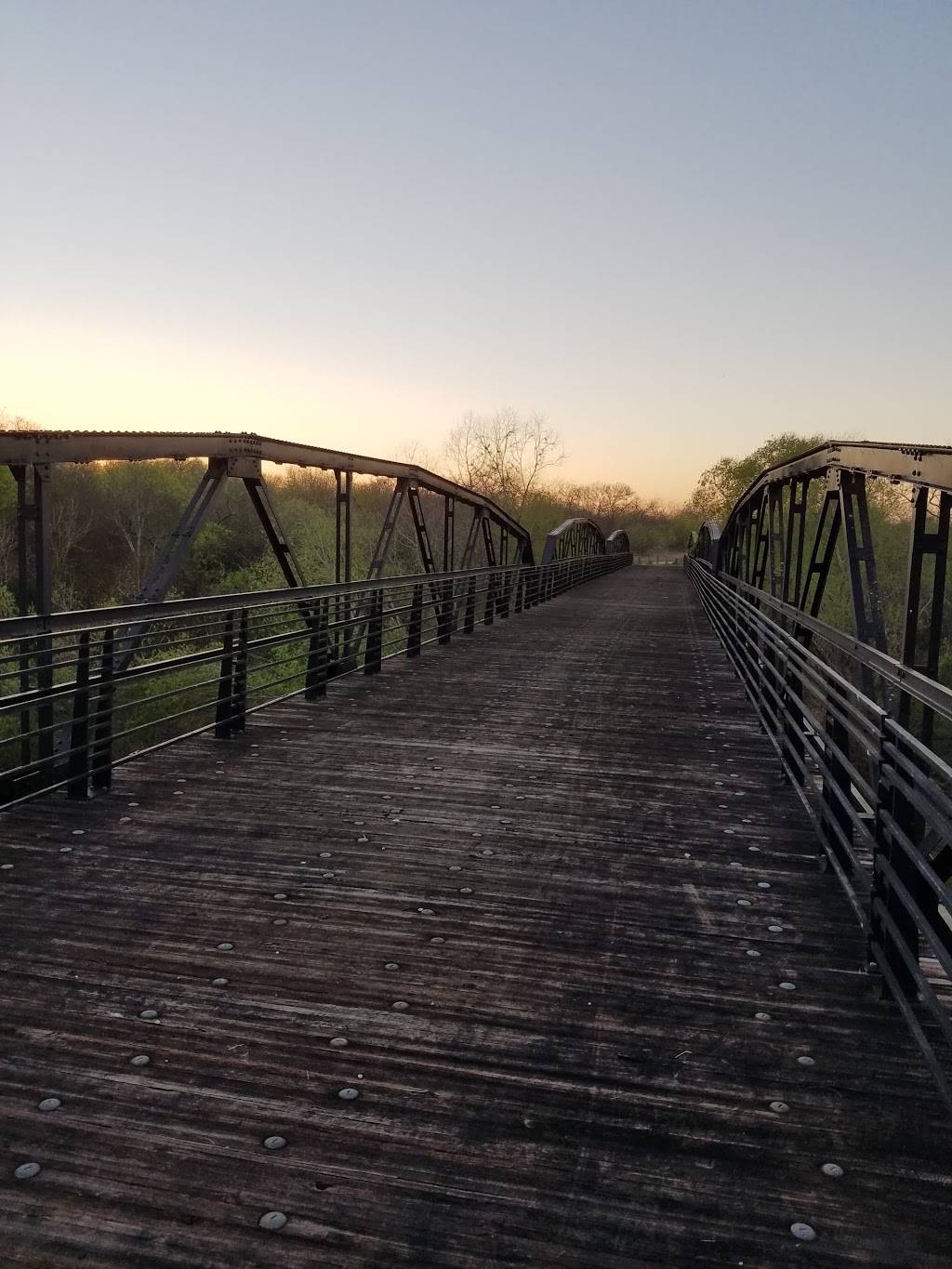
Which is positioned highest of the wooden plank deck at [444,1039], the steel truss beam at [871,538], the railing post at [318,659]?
the steel truss beam at [871,538]

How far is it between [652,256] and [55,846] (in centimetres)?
2440

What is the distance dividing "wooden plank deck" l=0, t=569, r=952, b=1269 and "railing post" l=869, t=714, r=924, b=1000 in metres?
0.18

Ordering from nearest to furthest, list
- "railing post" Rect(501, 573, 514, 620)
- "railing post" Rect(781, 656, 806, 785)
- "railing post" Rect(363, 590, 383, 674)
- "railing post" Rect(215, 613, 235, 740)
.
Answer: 1. "railing post" Rect(781, 656, 806, 785)
2. "railing post" Rect(215, 613, 235, 740)
3. "railing post" Rect(363, 590, 383, 674)
4. "railing post" Rect(501, 573, 514, 620)

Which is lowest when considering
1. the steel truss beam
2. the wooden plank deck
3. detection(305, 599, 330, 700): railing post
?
the wooden plank deck

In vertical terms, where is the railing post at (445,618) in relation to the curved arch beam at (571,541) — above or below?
below

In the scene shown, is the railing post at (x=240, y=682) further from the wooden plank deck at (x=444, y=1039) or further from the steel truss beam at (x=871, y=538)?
the steel truss beam at (x=871, y=538)

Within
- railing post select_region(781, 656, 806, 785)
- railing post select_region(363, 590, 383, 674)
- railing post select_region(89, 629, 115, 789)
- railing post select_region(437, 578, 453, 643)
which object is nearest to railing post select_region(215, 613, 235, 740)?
railing post select_region(89, 629, 115, 789)

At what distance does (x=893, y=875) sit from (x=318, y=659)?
7.40 meters

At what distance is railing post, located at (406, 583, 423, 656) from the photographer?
42.5 feet

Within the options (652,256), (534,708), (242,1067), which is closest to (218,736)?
(534,708)

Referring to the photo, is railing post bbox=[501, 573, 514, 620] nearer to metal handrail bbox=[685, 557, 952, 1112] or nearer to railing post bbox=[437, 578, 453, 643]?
railing post bbox=[437, 578, 453, 643]

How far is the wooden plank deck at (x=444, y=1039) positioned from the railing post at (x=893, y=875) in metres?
0.18

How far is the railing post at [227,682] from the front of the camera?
784 centimetres

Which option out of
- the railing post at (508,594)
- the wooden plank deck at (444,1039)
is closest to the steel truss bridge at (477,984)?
the wooden plank deck at (444,1039)
